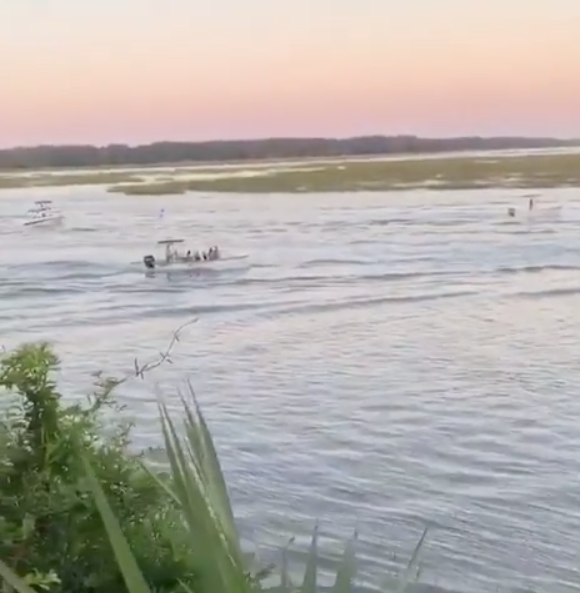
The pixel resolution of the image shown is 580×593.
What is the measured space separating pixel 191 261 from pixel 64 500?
1032 cm

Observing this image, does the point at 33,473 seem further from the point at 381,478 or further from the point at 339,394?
the point at 339,394

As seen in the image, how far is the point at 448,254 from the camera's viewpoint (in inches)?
472

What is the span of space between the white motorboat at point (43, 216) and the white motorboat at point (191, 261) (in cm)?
569

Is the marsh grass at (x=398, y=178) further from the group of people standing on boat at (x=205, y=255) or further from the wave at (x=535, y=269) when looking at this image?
the wave at (x=535, y=269)

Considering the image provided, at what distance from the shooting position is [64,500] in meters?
1.20

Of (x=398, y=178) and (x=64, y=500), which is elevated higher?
(x=64, y=500)

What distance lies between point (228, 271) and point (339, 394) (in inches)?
227

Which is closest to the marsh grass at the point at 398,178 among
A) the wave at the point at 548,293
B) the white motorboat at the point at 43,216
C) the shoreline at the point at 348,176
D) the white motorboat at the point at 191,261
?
the shoreline at the point at 348,176

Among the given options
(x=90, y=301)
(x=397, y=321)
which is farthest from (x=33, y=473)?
(x=90, y=301)

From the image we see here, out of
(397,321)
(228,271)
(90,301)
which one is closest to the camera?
(397,321)

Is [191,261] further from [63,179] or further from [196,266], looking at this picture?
[63,179]

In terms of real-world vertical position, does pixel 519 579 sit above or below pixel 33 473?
below

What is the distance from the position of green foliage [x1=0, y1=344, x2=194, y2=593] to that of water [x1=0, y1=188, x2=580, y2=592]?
1795 millimetres

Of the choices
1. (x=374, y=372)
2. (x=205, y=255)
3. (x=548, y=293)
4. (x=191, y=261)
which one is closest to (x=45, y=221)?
(x=205, y=255)
